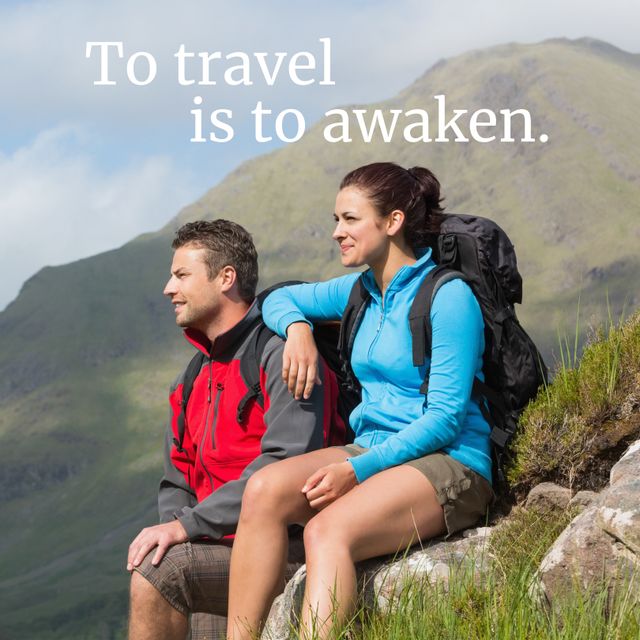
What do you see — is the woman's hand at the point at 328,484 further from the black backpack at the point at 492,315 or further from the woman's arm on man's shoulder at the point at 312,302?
the woman's arm on man's shoulder at the point at 312,302

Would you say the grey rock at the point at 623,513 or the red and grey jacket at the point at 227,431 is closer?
the grey rock at the point at 623,513

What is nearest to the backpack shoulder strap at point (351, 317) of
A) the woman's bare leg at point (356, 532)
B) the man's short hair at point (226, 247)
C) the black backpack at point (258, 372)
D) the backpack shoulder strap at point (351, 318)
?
the backpack shoulder strap at point (351, 318)

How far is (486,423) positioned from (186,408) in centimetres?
192

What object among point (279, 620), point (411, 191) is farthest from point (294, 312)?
point (279, 620)

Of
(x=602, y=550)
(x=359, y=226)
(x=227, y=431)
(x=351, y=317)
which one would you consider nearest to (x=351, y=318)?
(x=351, y=317)

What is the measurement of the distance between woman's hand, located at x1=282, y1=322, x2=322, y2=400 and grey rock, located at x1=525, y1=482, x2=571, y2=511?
4.46 ft

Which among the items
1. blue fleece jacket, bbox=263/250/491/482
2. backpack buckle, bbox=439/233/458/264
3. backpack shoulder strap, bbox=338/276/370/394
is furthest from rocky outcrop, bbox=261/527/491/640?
backpack buckle, bbox=439/233/458/264

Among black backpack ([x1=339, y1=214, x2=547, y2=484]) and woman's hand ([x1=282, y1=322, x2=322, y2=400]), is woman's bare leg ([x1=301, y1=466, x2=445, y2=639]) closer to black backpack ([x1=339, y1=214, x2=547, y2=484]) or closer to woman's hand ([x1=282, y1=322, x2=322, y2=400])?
black backpack ([x1=339, y1=214, x2=547, y2=484])

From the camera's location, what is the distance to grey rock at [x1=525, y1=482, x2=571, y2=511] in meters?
5.54

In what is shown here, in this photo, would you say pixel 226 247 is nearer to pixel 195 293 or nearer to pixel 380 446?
pixel 195 293

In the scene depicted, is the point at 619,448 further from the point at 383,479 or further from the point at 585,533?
the point at 383,479

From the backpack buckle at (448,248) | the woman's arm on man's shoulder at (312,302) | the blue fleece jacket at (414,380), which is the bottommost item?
the blue fleece jacket at (414,380)

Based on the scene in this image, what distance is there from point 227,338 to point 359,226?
3.90ft

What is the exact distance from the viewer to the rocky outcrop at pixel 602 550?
4.47 meters
